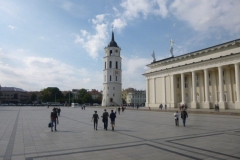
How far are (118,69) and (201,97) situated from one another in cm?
5022

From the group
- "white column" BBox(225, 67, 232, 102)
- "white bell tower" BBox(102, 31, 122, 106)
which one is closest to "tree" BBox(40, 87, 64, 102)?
"white bell tower" BBox(102, 31, 122, 106)

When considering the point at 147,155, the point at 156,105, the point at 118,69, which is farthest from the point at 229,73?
the point at 118,69

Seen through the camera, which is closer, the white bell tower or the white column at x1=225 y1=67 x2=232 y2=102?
the white column at x1=225 y1=67 x2=232 y2=102

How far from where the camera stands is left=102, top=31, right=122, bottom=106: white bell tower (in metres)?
88.4

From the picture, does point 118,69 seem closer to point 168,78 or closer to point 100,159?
point 168,78

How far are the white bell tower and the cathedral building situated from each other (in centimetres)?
3021

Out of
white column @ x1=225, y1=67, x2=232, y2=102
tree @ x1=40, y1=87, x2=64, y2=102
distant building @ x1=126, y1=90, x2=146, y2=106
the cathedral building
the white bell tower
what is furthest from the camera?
distant building @ x1=126, y1=90, x2=146, y2=106

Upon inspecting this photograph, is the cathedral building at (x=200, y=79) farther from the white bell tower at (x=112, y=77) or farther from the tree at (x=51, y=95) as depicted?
the tree at (x=51, y=95)

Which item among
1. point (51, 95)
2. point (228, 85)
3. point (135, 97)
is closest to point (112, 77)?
point (228, 85)

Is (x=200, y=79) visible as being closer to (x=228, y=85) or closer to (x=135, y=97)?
(x=228, y=85)

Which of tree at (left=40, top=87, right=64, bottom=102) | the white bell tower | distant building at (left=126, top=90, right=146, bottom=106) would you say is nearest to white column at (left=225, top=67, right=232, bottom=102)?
the white bell tower

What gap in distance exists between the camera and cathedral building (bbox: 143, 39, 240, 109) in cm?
3788

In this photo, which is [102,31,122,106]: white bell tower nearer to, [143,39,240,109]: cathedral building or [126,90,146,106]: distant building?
[143,39,240,109]: cathedral building

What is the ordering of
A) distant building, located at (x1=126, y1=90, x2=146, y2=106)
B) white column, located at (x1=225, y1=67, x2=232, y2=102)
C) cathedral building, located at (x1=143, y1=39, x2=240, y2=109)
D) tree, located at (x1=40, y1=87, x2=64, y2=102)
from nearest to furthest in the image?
cathedral building, located at (x1=143, y1=39, x2=240, y2=109), white column, located at (x1=225, y1=67, x2=232, y2=102), tree, located at (x1=40, y1=87, x2=64, y2=102), distant building, located at (x1=126, y1=90, x2=146, y2=106)
